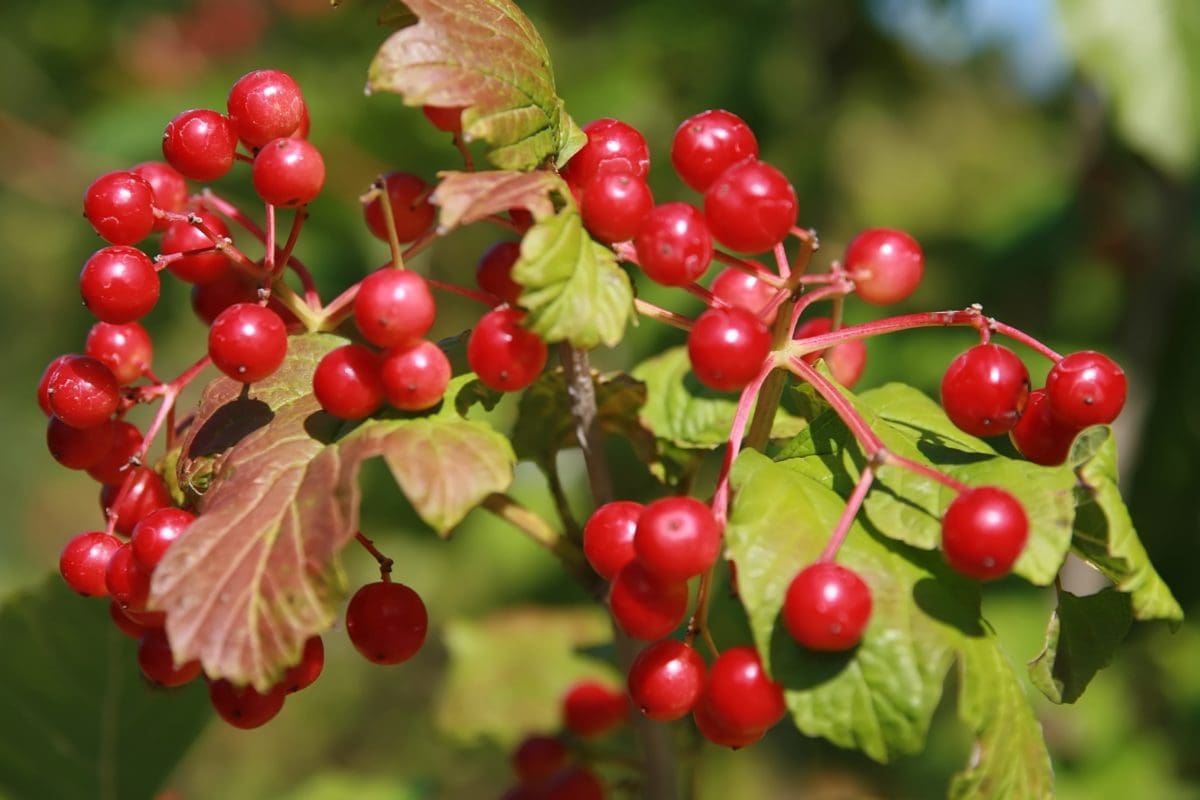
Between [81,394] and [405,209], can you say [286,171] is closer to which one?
[405,209]

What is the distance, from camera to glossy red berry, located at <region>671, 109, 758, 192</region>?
1017mm

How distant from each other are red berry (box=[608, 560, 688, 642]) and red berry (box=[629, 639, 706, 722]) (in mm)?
29

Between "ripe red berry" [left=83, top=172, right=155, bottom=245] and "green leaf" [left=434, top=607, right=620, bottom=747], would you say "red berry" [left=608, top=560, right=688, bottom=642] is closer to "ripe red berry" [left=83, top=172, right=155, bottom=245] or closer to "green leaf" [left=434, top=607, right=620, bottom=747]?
"ripe red berry" [left=83, top=172, right=155, bottom=245]

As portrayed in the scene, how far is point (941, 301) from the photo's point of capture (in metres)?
2.68

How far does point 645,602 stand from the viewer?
922 millimetres

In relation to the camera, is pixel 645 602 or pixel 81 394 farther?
pixel 81 394

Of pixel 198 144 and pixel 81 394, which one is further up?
pixel 198 144

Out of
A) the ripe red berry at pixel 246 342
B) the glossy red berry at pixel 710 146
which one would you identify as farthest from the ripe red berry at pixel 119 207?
the glossy red berry at pixel 710 146

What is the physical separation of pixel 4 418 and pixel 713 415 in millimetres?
6512

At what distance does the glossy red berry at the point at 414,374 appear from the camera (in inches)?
36.7

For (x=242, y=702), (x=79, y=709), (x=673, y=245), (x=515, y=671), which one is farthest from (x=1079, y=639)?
(x=79, y=709)

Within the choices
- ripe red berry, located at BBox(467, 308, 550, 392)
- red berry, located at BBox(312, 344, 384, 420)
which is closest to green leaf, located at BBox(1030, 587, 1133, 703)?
ripe red berry, located at BBox(467, 308, 550, 392)

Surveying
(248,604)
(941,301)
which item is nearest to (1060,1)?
(941,301)

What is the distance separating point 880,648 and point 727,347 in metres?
0.25
